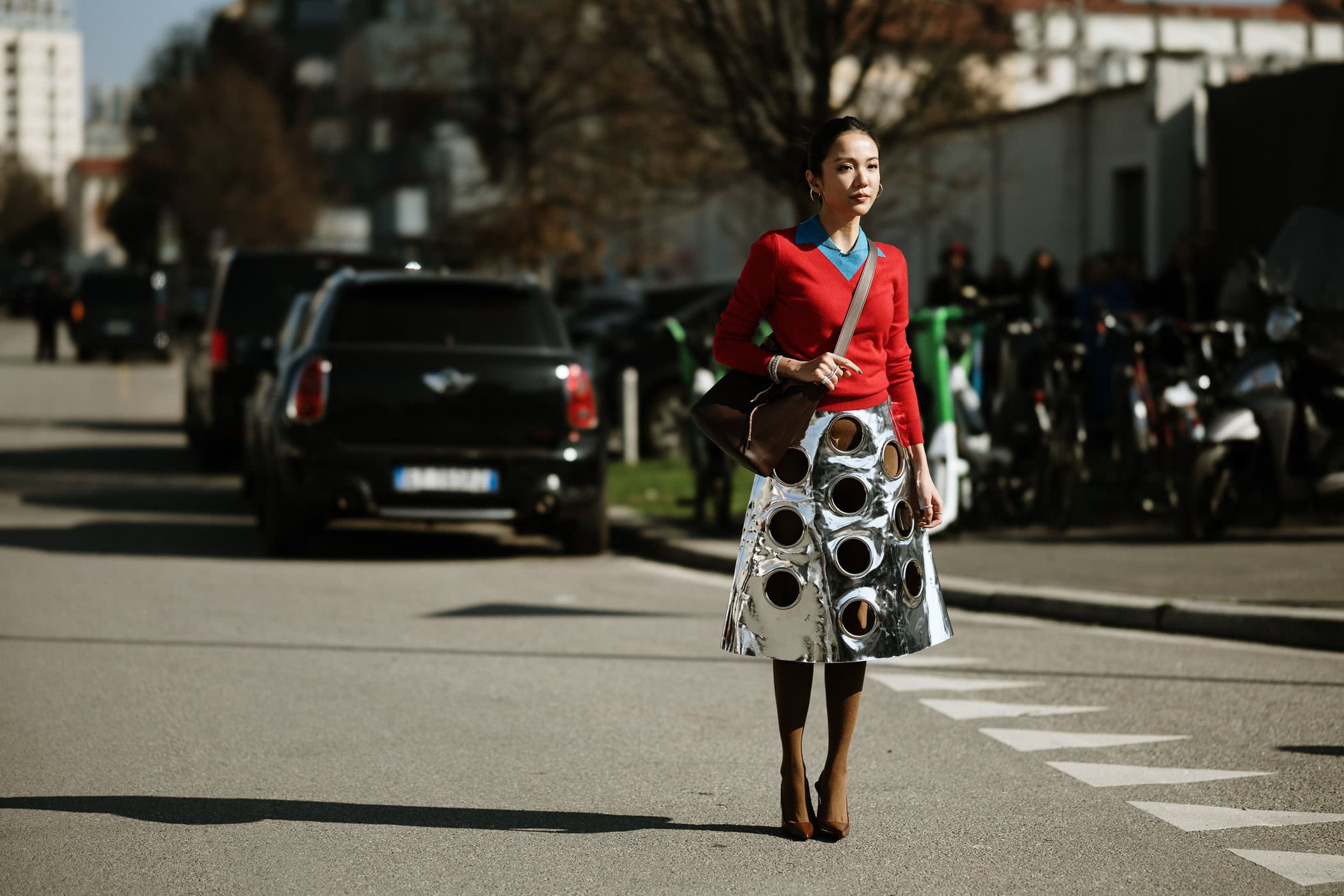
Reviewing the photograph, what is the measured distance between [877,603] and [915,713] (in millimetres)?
2318

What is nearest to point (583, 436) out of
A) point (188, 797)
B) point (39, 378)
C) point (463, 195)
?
point (188, 797)

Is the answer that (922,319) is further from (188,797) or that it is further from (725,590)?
(188,797)

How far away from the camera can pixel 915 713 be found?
7633 mm

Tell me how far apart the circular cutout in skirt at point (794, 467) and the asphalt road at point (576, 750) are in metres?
0.96

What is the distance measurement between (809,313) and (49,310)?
40.7 m

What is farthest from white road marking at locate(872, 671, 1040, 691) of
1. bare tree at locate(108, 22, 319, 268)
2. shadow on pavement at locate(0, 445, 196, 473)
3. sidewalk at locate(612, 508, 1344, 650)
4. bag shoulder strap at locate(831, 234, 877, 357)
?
bare tree at locate(108, 22, 319, 268)

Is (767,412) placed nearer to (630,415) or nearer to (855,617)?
(855,617)

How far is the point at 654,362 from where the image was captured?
790 inches

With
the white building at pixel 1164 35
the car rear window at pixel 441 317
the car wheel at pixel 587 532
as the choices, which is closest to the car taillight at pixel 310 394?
the car rear window at pixel 441 317

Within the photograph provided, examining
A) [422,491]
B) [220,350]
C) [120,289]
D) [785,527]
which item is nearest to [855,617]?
[785,527]

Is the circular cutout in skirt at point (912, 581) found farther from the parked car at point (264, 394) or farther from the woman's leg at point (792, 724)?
the parked car at point (264, 394)

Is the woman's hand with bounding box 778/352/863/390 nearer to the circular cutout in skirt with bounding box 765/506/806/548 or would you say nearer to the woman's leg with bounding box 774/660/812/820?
the circular cutout in skirt with bounding box 765/506/806/548

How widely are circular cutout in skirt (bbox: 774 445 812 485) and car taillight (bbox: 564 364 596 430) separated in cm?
719

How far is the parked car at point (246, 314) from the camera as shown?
60.1ft
